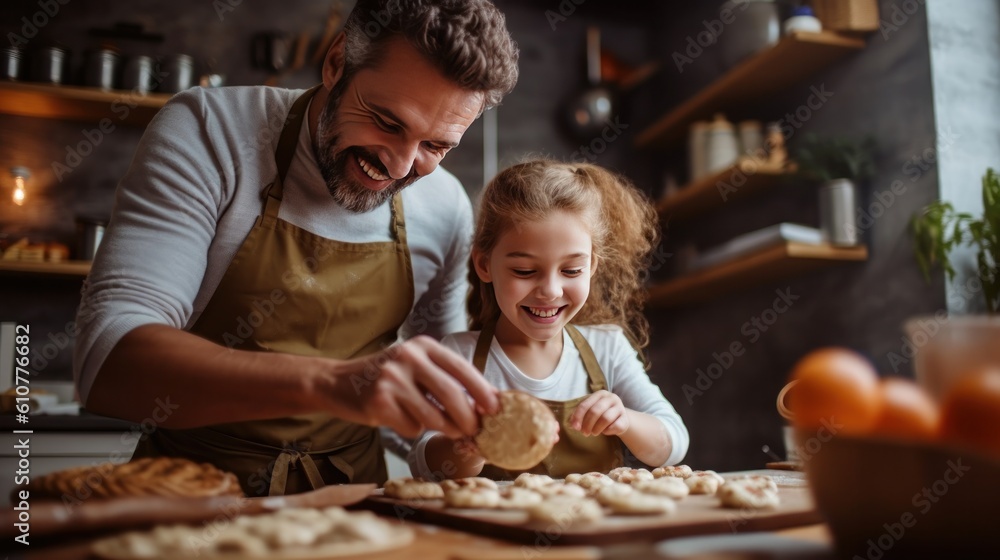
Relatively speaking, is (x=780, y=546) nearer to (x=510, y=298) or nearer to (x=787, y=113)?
(x=510, y=298)

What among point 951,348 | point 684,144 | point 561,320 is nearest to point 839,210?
point 561,320

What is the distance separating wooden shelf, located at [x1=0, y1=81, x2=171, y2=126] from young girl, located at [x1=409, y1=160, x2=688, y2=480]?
6.72ft

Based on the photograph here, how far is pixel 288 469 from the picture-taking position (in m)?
1.54

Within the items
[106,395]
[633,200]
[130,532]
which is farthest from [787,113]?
[130,532]

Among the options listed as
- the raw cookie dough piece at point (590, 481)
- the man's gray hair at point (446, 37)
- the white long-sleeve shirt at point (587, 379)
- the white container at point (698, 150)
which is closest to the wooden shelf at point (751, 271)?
the white container at point (698, 150)

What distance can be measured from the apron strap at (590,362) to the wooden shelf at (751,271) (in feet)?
3.61

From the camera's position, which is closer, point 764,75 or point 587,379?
point 587,379

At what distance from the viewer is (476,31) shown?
1.47 meters

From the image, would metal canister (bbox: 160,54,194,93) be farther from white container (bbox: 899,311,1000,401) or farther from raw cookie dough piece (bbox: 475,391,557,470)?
white container (bbox: 899,311,1000,401)

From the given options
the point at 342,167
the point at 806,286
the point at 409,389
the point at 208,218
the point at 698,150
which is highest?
the point at 698,150

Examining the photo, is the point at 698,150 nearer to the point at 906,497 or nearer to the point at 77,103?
the point at 77,103

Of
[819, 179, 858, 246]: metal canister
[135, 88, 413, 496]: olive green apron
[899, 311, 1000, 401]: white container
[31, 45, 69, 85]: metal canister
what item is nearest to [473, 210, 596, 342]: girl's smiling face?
[135, 88, 413, 496]: olive green apron

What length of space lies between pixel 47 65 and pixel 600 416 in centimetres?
296

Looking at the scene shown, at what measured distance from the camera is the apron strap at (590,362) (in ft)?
6.19
